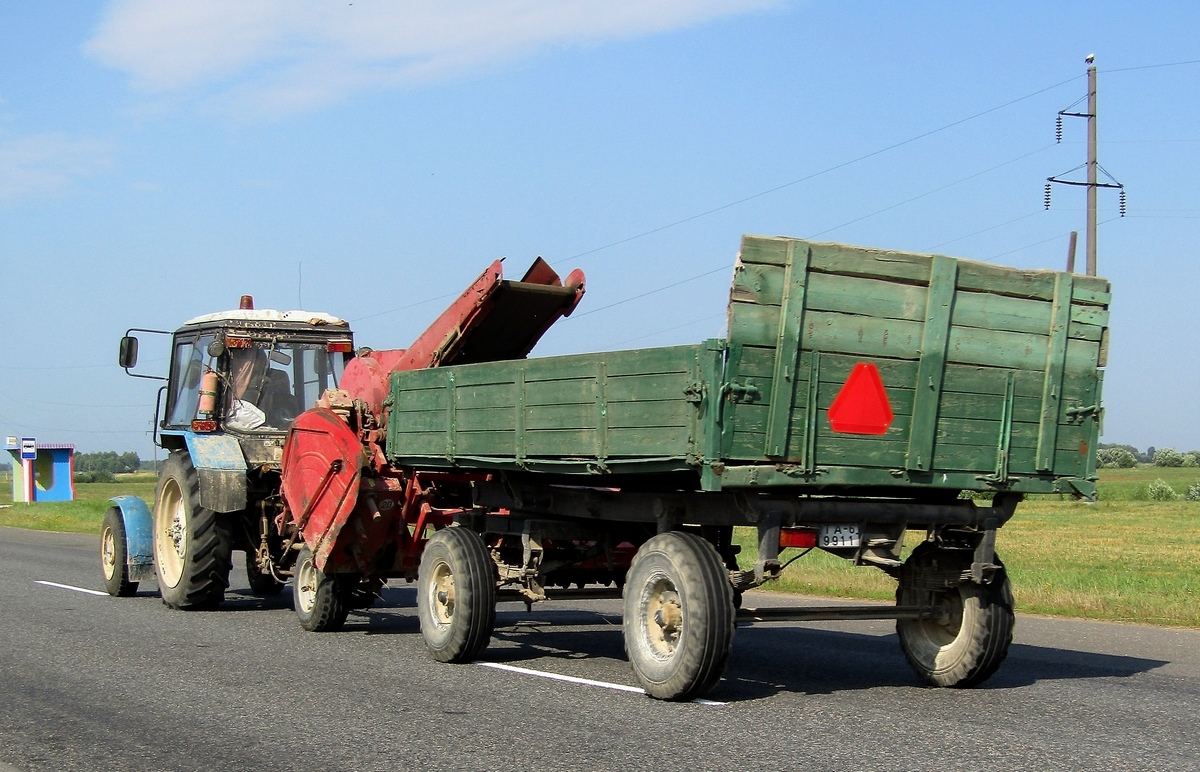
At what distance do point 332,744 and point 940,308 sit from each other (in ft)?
14.0

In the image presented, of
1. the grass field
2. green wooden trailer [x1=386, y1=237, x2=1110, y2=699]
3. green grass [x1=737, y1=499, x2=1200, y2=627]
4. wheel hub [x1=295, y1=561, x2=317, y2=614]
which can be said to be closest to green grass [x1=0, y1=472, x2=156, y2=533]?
the grass field

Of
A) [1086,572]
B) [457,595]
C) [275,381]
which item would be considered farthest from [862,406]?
[1086,572]

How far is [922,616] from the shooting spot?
8.98m

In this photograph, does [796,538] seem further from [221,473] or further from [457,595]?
[221,473]

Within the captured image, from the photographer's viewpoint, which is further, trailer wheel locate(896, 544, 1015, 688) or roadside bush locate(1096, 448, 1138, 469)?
roadside bush locate(1096, 448, 1138, 469)

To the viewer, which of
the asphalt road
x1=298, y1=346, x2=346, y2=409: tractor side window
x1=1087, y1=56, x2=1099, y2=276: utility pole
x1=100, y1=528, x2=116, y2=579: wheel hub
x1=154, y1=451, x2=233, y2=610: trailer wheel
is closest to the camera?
the asphalt road

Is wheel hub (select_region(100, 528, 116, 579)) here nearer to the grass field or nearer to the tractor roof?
the tractor roof

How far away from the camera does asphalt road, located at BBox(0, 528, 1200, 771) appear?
6.41 metres

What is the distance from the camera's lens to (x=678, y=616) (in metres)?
8.05

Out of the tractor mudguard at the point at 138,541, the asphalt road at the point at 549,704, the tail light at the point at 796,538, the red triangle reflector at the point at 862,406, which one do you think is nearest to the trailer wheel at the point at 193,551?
the tractor mudguard at the point at 138,541

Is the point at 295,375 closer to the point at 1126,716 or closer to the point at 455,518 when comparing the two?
the point at 455,518

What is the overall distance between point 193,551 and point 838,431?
311 inches

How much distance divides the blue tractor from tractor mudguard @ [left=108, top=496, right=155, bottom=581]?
11 millimetres

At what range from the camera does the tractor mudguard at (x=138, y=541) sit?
14.8 meters
